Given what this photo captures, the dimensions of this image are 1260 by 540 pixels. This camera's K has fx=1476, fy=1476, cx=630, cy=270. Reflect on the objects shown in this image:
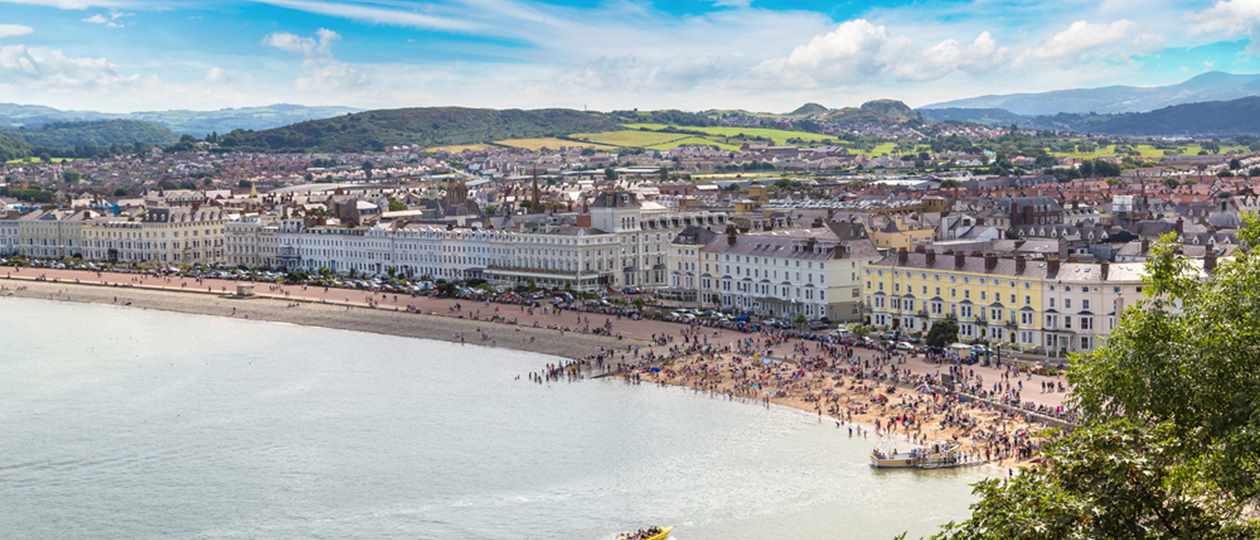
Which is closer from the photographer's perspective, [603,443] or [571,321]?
[603,443]

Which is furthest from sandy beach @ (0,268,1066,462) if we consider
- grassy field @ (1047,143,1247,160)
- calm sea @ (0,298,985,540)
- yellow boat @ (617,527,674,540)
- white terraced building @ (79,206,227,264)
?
grassy field @ (1047,143,1247,160)

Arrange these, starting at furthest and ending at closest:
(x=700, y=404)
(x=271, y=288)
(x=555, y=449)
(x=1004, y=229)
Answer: (x=271, y=288), (x=1004, y=229), (x=700, y=404), (x=555, y=449)

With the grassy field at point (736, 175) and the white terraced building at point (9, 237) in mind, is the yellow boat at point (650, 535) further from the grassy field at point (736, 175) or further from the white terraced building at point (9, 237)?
the grassy field at point (736, 175)

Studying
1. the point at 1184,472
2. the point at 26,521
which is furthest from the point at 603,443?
the point at 1184,472

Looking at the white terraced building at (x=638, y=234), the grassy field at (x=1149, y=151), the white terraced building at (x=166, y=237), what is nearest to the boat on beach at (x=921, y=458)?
the white terraced building at (x=638, y=234)

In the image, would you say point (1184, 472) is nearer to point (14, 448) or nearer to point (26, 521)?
point (26, 521)

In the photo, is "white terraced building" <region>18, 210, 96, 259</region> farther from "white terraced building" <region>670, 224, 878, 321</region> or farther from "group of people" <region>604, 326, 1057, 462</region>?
"group of people" <region>604, 326, 1057, 462</region>
